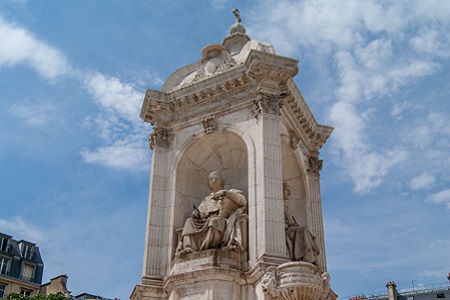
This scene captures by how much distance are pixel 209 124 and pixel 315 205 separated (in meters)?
4.89

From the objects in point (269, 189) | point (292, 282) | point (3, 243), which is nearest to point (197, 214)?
point (269, 189)

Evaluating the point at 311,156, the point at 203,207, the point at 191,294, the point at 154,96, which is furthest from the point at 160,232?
the point at 311,156

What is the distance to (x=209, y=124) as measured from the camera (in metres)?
21.8

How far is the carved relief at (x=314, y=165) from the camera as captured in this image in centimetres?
2366

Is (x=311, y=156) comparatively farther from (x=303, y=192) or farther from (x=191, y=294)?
(x=191, y=294)

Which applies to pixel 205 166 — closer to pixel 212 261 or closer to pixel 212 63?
pixel 212 63

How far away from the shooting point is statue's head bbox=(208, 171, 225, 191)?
2116 centimetres

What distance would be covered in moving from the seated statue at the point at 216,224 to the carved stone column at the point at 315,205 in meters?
3.45

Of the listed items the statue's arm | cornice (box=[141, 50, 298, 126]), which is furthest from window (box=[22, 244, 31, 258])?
the statue's arm

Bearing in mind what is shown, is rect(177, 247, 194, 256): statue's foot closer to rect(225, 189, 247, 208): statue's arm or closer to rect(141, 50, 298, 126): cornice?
rect(225, 189, 247, 208): statue's arm

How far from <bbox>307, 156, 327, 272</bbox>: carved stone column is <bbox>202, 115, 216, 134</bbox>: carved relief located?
422cm

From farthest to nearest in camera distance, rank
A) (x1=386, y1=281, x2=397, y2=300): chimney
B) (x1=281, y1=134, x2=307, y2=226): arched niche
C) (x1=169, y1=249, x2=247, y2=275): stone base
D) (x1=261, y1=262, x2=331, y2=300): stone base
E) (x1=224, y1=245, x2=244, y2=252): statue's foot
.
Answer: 1. (x1=386, y1=281, x2=397, y2=300): chimney
2. (x1=281, y1=134, x2=307, y2=226): arched niche
3. (x1=224, y1=245, x2=244, y2=252): statue's foot
4. (x1=169, y1=249, x2=247, y2=275): stone base
5. (x1=261, y1=262, x2=331, y2=300): stone base

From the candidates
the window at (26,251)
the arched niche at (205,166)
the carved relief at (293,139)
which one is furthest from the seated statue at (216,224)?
the window at (26,251)

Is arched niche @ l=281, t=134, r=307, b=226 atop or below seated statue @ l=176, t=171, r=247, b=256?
atop
